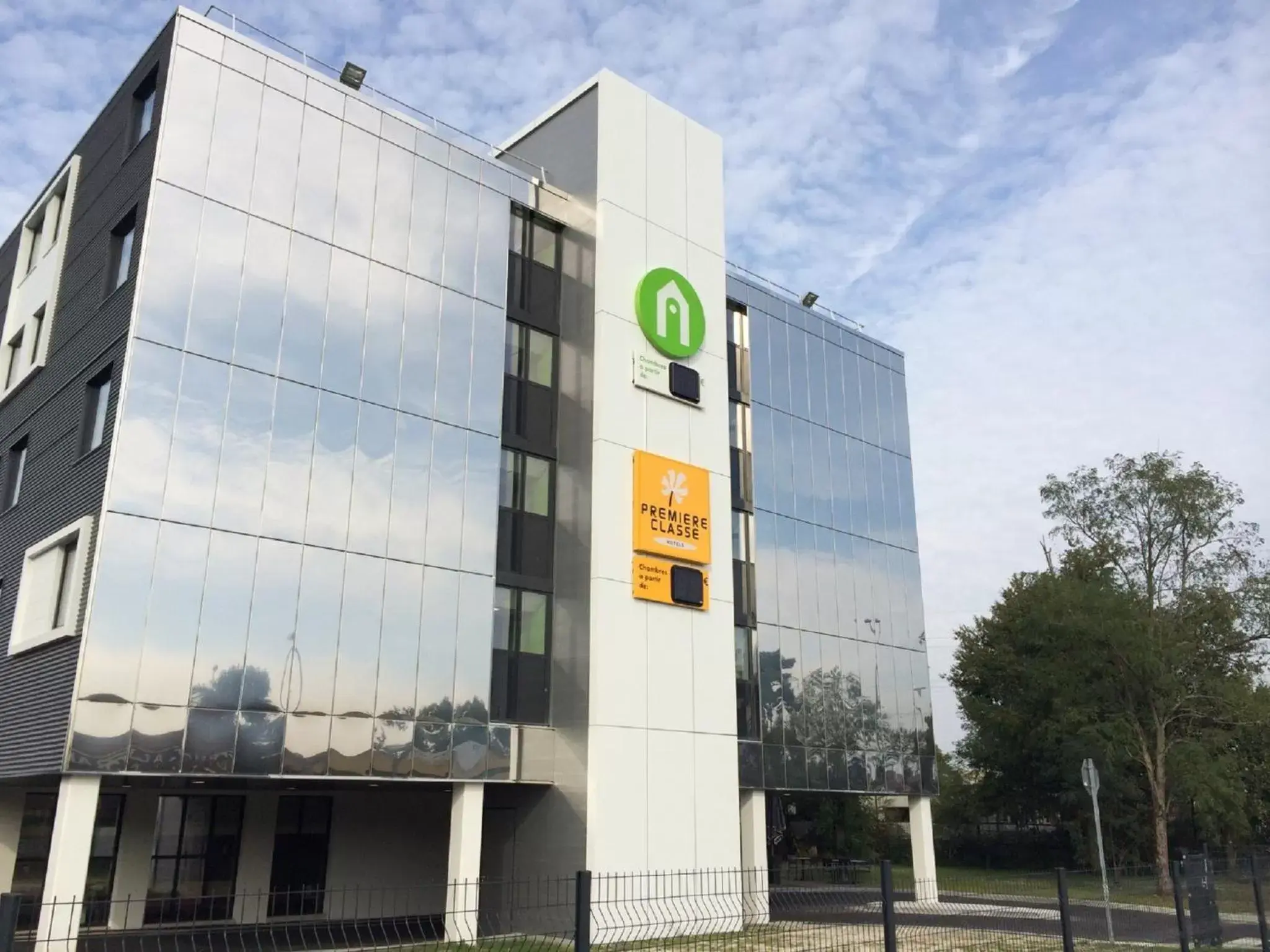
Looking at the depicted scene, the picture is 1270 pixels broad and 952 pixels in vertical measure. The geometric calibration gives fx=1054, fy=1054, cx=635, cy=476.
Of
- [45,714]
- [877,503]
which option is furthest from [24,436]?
[877,503]

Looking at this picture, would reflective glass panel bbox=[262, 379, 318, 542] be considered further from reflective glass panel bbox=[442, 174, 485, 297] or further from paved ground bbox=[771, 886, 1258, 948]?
paved ground bbox=[771, 886, 1258, 948]

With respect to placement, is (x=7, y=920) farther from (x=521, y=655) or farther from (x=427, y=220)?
(x=427, y=220)

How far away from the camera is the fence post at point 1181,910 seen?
16.1 meters

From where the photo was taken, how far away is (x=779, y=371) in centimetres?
3272

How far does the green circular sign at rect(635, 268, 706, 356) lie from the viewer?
25703mm

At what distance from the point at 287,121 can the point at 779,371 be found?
16584 millimetres

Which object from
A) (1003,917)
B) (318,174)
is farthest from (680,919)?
(318,174)

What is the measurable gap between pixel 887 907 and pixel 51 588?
16315 mm

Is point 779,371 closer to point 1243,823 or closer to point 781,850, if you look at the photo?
point 781,850

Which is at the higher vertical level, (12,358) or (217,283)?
(12,358)

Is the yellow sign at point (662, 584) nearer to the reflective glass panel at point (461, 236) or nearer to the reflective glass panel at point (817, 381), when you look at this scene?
the reflective glass panel at point (461, 236)

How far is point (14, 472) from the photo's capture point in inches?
969

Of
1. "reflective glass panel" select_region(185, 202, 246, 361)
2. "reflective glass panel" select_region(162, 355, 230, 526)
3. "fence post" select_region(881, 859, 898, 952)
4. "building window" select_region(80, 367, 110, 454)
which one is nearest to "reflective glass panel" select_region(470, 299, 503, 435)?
"reflective glass panel" select_region(185, 202, 246, 361)

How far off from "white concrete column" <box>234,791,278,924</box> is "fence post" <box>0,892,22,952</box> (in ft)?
56.7
